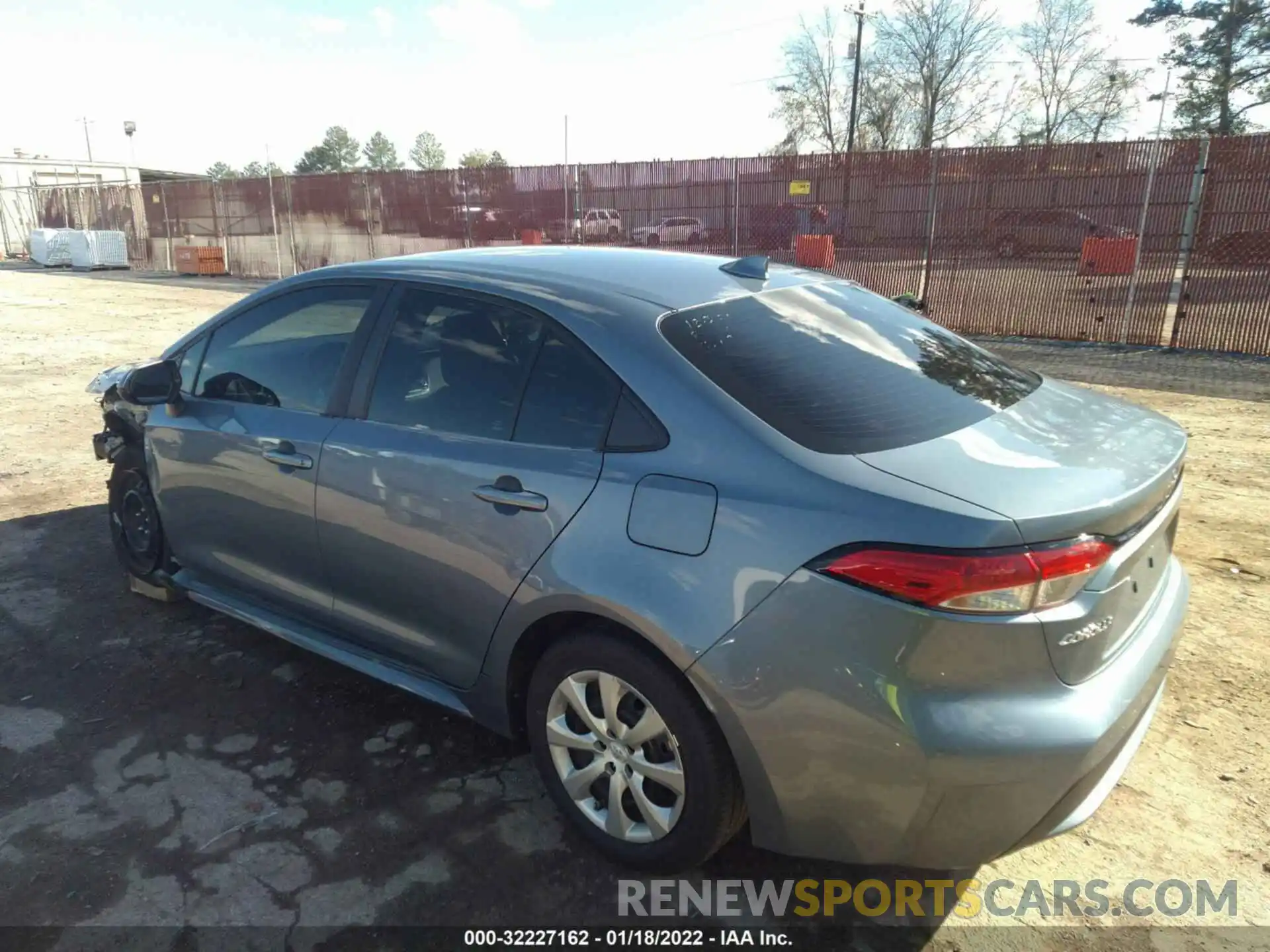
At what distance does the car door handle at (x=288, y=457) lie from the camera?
10.0 ft

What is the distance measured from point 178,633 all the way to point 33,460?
3752 mm

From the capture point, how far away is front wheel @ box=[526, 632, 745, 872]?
2174 millimetres

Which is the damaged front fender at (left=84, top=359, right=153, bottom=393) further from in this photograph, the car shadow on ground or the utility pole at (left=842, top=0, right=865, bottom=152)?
the utility pole at (left=842, top=0, right=865, bottom=152)

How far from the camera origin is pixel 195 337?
3736 millimetres

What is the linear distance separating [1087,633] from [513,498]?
1.51 m

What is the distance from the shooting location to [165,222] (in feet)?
82.4

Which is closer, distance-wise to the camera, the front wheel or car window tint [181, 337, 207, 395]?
the front wheel

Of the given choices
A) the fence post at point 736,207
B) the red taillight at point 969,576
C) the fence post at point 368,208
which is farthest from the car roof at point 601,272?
the fence post at point 368,208

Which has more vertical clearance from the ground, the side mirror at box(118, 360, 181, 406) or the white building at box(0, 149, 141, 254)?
the white building at box(0, 149, 141, 254)

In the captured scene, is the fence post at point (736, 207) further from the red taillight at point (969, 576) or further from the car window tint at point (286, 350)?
the red taillight at point (969, 576)

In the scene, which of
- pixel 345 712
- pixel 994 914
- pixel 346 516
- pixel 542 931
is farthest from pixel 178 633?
pixel 994 914

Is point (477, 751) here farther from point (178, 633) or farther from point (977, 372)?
point (977, 372)

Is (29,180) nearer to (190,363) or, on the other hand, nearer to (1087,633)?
(190,363)

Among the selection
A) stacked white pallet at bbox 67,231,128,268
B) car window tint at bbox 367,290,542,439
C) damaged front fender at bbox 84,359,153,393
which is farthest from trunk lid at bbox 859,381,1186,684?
stacked white pallet at bbox 67,231,128,268
